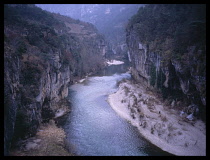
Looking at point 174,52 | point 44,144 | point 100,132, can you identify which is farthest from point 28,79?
point 174,52

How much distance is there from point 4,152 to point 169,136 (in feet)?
56.5

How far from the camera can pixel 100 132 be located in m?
22.5

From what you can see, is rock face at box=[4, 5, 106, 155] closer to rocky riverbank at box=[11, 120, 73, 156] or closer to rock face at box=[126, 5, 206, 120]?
rocky riverbank at box=[11, 120, 73, 156]

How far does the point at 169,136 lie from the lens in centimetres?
2098

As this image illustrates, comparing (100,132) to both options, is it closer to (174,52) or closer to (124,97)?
(124,97)

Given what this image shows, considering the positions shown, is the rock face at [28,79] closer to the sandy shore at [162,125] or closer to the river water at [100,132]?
the river water at [100,132]

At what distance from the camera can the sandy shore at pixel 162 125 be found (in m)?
19.2

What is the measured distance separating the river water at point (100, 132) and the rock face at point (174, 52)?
947 cm

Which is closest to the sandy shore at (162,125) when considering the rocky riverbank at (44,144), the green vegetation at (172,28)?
the green vegetation at (172,28)

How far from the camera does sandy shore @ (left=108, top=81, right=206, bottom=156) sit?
19.2m

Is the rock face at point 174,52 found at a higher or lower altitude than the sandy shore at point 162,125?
higher
